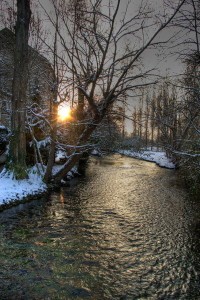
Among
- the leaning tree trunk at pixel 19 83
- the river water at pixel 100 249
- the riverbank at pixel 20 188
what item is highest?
the leaning tree trunk at pixel 19 83

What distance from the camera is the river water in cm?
531

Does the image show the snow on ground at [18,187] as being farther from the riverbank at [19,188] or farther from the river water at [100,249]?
the river water at [100,249]

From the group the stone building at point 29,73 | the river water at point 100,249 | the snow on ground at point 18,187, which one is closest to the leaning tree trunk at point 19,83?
the snow on ground at point 18,187

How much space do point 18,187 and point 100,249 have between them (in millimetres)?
6257

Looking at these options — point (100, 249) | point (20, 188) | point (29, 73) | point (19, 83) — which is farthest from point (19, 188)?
point (29, 73)

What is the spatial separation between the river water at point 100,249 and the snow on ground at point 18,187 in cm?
61

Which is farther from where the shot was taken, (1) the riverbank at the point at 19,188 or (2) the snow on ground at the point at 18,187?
(2) the snow on ground at the point at 18,187

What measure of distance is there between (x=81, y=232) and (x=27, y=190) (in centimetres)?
485

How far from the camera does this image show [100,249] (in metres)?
7.20

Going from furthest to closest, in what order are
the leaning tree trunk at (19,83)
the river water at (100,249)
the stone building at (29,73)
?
the stone building at (29,73) < the leaning tree trunk at (19,83) < the river water at (100,249)

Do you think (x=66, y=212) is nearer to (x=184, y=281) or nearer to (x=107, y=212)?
(x=107, y=212)

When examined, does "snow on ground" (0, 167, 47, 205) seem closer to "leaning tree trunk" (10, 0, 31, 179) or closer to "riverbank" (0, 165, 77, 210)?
"riverbank" (0, 165, 77, 210)

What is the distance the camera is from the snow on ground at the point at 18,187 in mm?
11117

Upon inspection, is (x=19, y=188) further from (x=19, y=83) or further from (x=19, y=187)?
(x=19, y=83)
